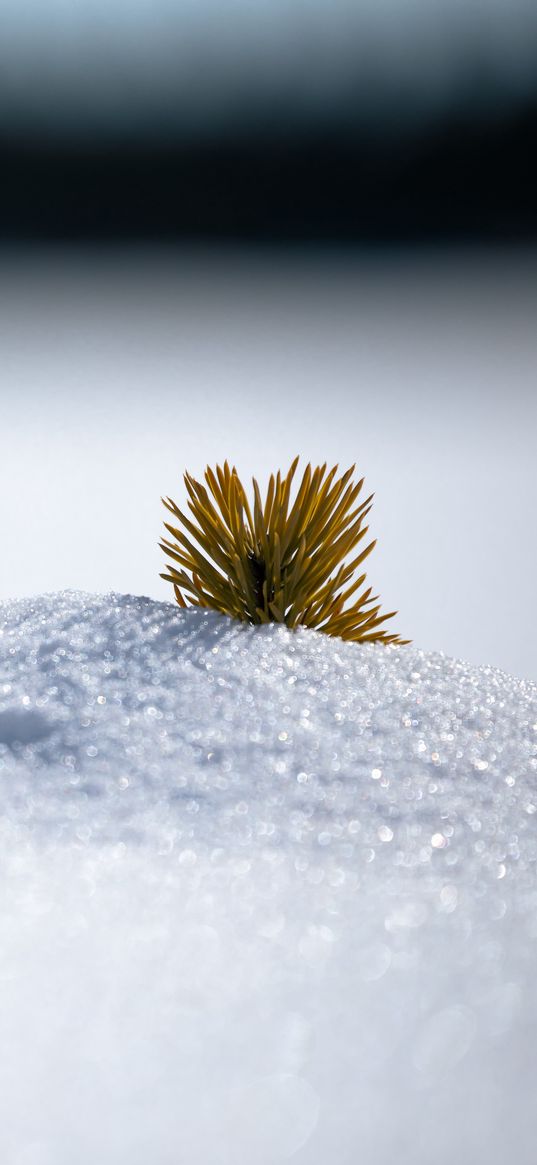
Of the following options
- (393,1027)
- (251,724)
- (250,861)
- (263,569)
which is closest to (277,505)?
(263,569)

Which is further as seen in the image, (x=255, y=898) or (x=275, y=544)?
(x=275, y=544)

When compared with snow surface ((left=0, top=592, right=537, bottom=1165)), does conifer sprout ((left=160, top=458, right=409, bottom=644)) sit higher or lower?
higher

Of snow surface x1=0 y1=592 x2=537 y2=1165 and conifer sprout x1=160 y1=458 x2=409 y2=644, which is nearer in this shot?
snow surface x1=0 y1=592 x2=537 y2=1165

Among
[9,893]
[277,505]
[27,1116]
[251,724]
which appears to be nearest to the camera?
[27,1116]

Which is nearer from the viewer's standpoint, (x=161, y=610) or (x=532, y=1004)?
(x=532, y=1004)

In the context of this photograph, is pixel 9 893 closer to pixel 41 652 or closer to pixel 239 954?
pixel 239 954

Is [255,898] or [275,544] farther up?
[275,544]
